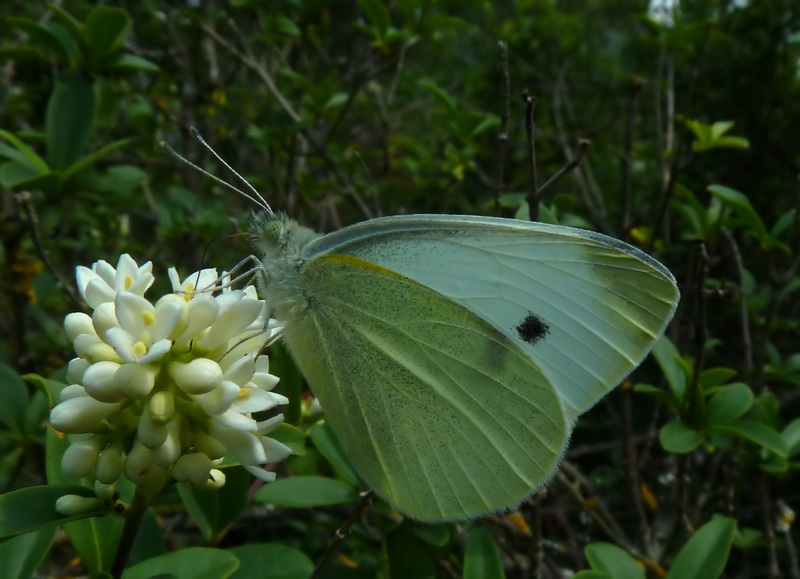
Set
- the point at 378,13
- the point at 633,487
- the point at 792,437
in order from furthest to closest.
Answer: the point at 378,13, the point at 633,487, the point at 792,437

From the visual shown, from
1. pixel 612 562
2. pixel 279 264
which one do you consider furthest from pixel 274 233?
pixel 612 562

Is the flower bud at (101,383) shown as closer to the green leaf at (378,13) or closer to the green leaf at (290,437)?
the green leaf at (290,437)

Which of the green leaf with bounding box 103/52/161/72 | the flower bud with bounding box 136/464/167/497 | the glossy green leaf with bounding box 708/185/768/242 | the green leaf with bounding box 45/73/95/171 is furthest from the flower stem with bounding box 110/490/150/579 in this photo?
the glossy green leaf with bounding box 708/185/768/242

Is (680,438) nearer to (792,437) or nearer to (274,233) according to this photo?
(792,437)

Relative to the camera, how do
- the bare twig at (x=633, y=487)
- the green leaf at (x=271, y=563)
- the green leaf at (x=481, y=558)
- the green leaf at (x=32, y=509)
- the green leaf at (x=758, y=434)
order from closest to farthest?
1. the green leaf at (x=32, y=509)
2. the green leaf at (x=271, y=563)
3. the green leaf at (x=481, y=558)
4. the green leaf at (x=758, y=434)
5. the bare twig at (x=633, y=487)

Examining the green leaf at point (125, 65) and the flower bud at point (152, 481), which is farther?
the green leaf at point (125, 65)

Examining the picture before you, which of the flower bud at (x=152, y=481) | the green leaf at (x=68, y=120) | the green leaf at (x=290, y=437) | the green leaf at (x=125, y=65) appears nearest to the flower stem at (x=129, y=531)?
the flower bud at (x=152, y=481)

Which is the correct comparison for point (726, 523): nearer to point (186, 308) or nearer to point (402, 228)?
point (402, 228)
